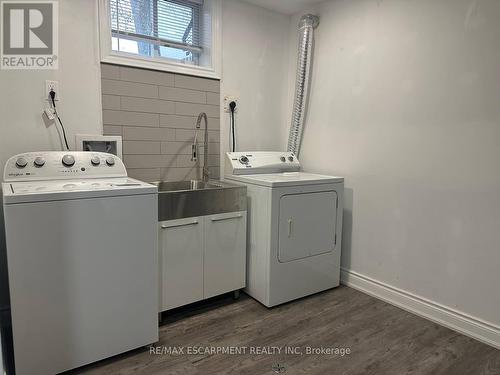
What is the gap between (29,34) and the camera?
204 cm

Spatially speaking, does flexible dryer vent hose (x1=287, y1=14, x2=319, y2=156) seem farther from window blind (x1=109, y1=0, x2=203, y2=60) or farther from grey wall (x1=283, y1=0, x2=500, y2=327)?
window blind (x1=109, y1=0, x2=203, y2=60)

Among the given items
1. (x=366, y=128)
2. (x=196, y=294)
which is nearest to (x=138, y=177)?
(x=196, y=294)

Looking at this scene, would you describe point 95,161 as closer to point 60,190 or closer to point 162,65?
point 60,190

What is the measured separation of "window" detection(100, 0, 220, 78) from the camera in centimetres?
233

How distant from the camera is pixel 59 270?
155 centimetres

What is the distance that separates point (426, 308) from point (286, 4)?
8.64 ft

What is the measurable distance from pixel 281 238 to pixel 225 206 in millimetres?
448

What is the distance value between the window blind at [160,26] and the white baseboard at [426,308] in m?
2.29

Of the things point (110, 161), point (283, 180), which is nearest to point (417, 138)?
point (283, 180)

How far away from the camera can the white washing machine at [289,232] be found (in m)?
2.30

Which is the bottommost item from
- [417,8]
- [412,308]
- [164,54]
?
[412,308]

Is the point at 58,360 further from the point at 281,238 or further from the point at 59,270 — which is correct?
the point at 281,238

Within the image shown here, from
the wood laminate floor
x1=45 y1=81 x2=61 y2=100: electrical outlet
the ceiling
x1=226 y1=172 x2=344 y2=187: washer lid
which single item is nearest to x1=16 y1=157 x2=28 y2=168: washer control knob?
x1=45 y1=81 x2=61 y2=100: electrical outlet

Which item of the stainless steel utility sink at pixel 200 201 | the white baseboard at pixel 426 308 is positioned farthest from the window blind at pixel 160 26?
the white baseboard at pixel 426 308
